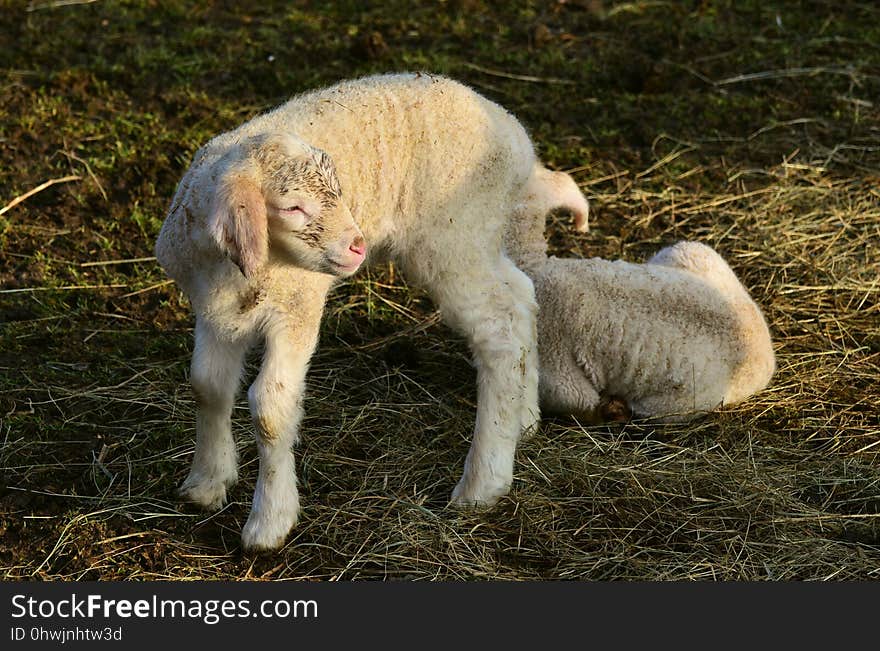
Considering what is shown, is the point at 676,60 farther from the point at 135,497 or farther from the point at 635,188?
the point at 135,497

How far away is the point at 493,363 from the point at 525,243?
983mm

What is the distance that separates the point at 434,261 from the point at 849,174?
3779 mm

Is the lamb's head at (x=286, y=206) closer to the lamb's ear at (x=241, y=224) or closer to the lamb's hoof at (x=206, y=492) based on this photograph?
the lamb's ear at (x=241, y=224)

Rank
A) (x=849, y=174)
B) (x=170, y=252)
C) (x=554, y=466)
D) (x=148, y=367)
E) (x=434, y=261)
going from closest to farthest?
(x=170, y=252) → (x=434, y=261) → (x=554, y=466) → (x=148, y=367) → (x=849, y=174)

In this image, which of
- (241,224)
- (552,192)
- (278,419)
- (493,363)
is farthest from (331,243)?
(552,192)

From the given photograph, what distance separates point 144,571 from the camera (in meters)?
4.64

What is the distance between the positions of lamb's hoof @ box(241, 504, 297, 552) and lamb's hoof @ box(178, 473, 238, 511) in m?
0.29

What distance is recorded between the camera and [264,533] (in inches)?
187

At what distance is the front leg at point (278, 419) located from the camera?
463 centimetres

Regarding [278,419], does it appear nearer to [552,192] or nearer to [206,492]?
[206,492]

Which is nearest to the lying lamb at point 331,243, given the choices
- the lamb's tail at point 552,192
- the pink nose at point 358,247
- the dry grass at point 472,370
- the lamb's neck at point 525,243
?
the pink nose at point 358,247

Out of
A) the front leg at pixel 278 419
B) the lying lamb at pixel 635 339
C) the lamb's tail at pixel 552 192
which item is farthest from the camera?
the lamb's tail at pixel 552 192

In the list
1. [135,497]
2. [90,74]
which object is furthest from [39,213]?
[135,497]

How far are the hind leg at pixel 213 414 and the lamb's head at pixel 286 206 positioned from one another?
1.89 feet
